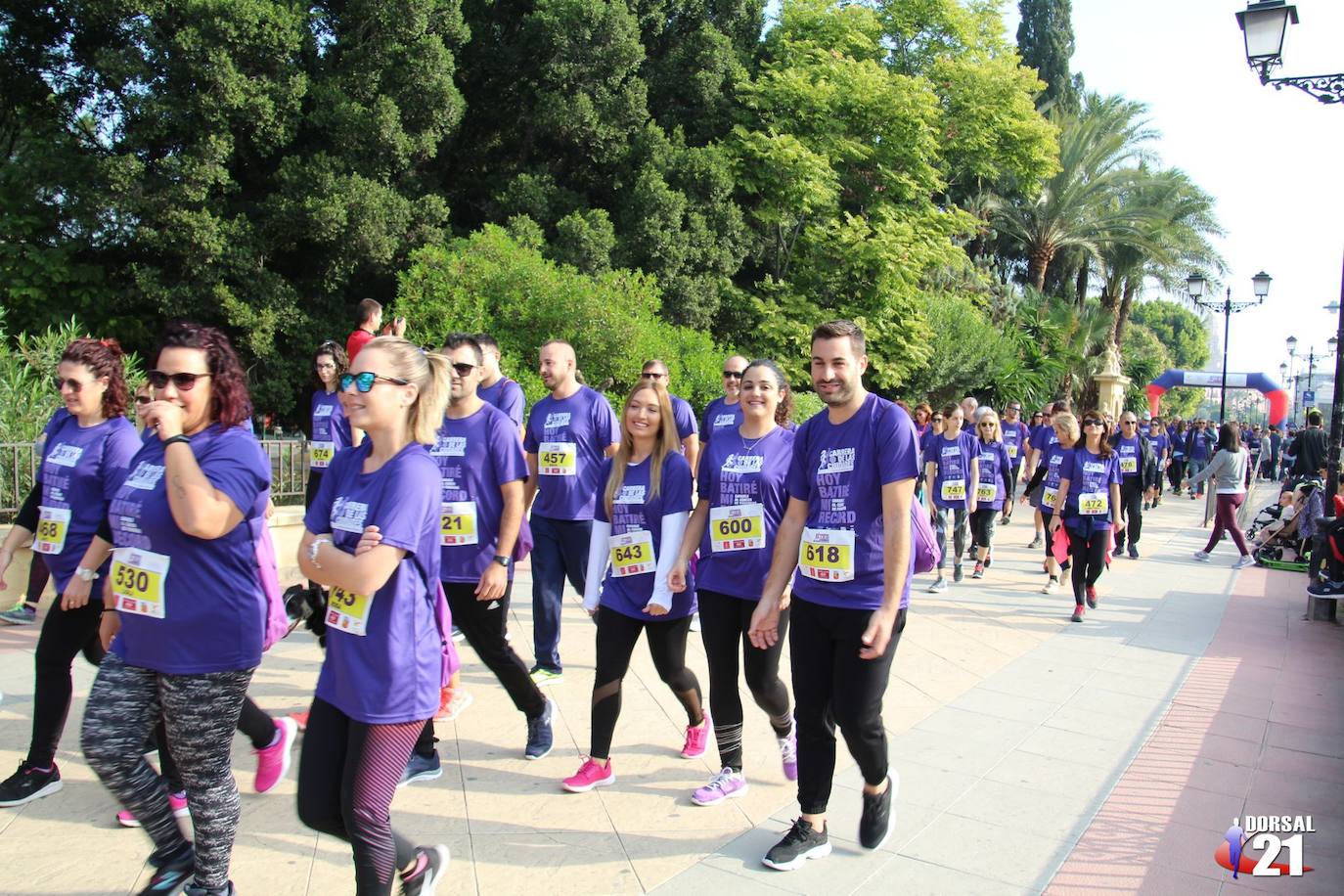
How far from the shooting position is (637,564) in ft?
14.0

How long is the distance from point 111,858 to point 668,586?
2.30 meters

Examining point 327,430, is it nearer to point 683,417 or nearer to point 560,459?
point 560,459

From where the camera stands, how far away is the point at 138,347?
55.3ft

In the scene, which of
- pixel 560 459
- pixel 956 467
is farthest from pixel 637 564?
pixel 956 467

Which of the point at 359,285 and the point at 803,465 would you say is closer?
the point at 803,465

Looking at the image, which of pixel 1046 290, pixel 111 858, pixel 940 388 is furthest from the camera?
pixel 1046 290

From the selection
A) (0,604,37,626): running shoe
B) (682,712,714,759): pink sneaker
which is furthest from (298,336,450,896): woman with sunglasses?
(0,604,37,626): running shoe

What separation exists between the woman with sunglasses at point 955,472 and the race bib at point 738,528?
5.97 metres

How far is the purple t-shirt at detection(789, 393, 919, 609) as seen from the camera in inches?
138

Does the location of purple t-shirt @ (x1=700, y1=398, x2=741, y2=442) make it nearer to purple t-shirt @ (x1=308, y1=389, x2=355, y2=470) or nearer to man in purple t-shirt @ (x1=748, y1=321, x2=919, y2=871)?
purple t-shirt @ (x1=308, y1=389, x2=355, y2=470)

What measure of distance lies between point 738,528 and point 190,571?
6.87ft

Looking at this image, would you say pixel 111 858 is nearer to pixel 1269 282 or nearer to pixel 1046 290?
pixel 1269 282

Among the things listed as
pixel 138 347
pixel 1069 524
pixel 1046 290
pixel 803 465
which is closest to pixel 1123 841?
pixel 803 465

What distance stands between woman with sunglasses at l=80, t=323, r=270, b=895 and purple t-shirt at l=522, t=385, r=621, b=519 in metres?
2.58
